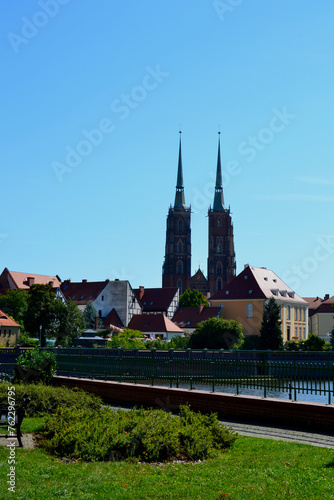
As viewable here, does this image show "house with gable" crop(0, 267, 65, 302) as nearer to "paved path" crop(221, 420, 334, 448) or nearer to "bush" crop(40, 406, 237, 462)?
"paved path" crop(221, 420, 334, 448)

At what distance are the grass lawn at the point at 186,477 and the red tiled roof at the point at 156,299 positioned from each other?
117m

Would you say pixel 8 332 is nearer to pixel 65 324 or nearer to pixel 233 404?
pixel 65 324

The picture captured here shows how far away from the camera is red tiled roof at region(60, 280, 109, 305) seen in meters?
114

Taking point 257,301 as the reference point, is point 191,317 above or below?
below

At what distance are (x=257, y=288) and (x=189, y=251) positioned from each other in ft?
227

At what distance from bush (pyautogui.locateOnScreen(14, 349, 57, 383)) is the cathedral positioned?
140m


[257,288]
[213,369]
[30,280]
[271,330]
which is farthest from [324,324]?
[213,369]

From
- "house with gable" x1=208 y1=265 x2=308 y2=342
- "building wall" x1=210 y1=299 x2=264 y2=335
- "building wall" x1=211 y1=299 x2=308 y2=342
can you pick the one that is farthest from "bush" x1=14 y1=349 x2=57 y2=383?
"building wall" x1=210 y1=299 x2=264 y2=335

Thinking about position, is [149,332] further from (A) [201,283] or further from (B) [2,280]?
(A) [201,283]

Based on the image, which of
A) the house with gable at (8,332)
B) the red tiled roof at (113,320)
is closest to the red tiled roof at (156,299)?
the red tiled roof at (113,320)

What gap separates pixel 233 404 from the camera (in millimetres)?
15555

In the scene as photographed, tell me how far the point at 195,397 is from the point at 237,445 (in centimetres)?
527

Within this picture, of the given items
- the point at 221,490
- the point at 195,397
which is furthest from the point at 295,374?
the point at 221,490

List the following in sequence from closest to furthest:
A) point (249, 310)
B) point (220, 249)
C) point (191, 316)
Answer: point (249, 310)
point (191, 316)
point (220, 249)
